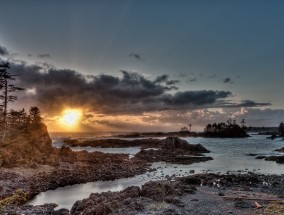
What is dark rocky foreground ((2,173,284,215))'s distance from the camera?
2420 centimetres

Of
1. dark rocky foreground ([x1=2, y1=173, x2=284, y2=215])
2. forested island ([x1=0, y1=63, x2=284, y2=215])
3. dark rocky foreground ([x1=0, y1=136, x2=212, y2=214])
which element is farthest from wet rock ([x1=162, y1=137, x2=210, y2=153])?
dark rocky foreground ([x1=2, y1=173, x2=284, y2=215])

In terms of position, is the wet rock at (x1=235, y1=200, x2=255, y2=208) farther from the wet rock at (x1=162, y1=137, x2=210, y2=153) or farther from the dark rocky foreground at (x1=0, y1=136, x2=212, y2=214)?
the wet rock at (x1=162, y1=137, x2=210, y2=153)

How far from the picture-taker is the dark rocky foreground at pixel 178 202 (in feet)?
79.4

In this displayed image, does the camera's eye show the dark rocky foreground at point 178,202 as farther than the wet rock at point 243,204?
No

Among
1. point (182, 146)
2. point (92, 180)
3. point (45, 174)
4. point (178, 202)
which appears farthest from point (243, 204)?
point (182, 146)

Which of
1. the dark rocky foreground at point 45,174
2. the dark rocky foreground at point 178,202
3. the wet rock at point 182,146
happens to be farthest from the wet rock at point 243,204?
the wet rock at point 182,146

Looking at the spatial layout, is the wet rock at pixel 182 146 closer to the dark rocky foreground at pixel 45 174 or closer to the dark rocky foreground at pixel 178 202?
the dark rocky foreground at pixel 45 174

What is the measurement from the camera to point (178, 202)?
87.8ft

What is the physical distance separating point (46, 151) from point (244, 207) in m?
46.5

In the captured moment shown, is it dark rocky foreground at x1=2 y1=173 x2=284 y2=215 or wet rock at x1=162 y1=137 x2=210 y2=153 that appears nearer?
dark rocky foreground at x1=2 y1=173 x2=284 y2=215

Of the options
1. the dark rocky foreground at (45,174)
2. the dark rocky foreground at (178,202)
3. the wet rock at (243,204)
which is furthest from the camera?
the dark rocky foreground at (45,174)

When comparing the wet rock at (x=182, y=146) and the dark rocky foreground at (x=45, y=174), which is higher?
the wet rock at (x=182, y=146)

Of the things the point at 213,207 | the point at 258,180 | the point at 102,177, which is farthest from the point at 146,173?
the point at 213,207

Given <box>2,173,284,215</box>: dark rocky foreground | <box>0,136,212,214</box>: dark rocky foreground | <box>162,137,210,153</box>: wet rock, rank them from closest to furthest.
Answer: <box>2,173,284,215</box>: dark rocky foreground → <box>0,136,212,214</box>: dark rocky foreground → <box>162,137,210,153</box>: wet rock
